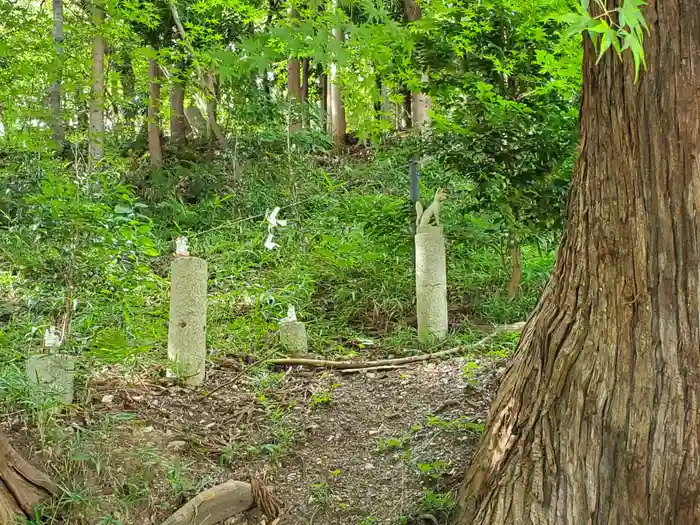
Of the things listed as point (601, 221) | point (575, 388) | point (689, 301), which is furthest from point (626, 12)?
point (575, 388)

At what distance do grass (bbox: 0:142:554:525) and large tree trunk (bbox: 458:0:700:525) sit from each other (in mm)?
714

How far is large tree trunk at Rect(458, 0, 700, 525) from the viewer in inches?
75.6

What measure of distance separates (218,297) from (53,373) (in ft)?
7.02

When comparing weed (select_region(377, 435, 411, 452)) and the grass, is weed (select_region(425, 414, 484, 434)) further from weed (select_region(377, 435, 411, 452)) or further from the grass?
weed (select_region(377, 435, 411, 452))

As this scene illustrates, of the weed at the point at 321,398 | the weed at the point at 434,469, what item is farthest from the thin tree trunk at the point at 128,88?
the weed at the point at 434,469

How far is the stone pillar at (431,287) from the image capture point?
4.59 m

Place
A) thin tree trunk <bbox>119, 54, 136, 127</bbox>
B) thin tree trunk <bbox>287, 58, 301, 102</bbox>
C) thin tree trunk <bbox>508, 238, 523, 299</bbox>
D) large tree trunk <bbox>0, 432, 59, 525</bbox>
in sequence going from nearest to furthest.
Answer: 1. large tree trunk <bbox>0, 432, 59, 525</bbox>
2. thin tree trunk <bbox>508, 238, 523, 299</bbox>
3. thin tree trunk <bbox>287, 58, 301, 102</bbox>
4. thin tree trunk <bbox>119, 54, 136, 127</bbox>

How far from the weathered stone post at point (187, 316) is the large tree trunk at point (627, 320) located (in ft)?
7.04

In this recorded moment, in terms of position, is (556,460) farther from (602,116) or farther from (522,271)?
(522,271)

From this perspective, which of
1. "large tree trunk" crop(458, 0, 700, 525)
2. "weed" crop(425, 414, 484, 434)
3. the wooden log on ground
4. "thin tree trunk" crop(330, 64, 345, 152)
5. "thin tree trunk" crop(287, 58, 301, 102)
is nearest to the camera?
"large tree trunk" crop(458, 0, 700, 525)

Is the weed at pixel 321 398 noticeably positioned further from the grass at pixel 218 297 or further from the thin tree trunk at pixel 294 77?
the thin tree trunk at pixel 294 77

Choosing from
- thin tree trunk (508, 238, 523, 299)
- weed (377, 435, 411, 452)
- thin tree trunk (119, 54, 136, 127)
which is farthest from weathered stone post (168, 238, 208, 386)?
thin tree trunk (119, 54, 136, 127)

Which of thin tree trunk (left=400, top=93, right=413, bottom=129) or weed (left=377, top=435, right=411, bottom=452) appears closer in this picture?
weed (left=377, top=435, right=411, bottom=452)

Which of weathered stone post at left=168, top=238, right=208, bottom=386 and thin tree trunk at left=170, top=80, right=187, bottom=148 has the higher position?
thin tree trunk at left=170, top=80, right=187, bottom=148
